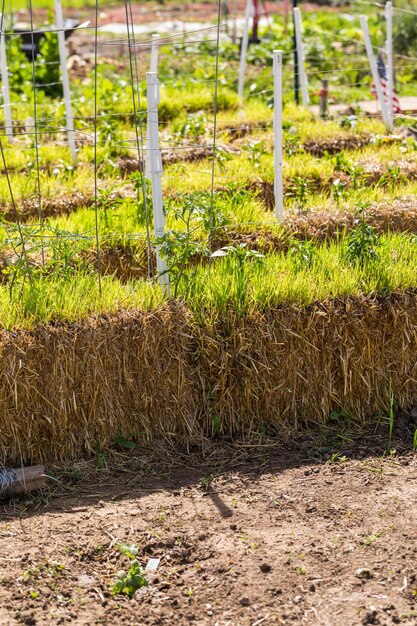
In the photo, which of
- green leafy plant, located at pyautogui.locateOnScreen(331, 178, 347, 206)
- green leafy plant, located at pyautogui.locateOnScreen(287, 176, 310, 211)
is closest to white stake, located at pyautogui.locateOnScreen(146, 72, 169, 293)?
green leafy plant, located at pyautogui.locateOnScreen(287, 176, 310, 211)

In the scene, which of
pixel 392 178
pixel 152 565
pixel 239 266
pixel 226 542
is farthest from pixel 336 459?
pixel 392 178

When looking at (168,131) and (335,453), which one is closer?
(335,453)

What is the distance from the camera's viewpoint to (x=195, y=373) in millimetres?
4848

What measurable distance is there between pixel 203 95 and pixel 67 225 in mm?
4148

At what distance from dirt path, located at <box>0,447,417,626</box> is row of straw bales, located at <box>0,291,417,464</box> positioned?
22cm

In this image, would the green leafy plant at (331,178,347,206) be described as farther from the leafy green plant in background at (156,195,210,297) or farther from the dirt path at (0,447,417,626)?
the dirt path at (0,447,417,626)

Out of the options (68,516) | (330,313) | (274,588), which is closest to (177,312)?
(330,313)

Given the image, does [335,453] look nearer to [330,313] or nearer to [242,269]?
[330,313]

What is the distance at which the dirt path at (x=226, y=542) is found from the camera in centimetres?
359

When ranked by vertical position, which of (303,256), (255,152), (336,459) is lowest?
(336,459)

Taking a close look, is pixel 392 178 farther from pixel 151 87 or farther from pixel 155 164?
pixel 151 87

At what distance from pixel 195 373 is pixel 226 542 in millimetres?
1074

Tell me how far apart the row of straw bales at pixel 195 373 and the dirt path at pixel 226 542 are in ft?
0.73

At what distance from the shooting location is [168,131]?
29.9 feet
